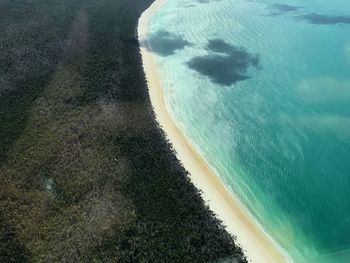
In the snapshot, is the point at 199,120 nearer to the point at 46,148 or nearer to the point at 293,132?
the point at 293,132

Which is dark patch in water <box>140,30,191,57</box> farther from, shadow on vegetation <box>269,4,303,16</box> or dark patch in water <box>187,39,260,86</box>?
shadow on vegetation <box>269,4,303,16</box>

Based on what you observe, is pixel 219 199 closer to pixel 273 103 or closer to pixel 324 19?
pixel 273 103

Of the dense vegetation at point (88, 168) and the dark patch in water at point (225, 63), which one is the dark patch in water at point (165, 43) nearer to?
the dark patch in water at point (225, 63)

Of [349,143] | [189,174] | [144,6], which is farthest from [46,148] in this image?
[144,6]

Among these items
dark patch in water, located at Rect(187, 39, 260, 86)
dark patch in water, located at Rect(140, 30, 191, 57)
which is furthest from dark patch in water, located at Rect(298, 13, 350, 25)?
dark patch in water, located at Rect(140, 30, 191, 57)

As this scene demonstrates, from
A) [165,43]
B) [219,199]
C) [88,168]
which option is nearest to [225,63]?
[165,43]

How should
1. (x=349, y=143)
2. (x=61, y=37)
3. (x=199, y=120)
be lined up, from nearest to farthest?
(x=349, y=143) → (x=199, y=120) → (x=61, y=37)
